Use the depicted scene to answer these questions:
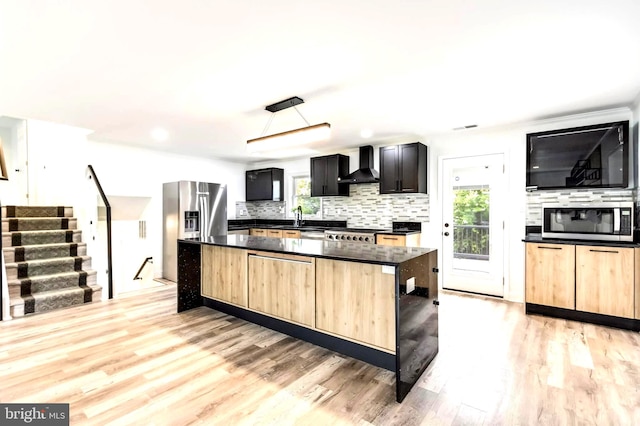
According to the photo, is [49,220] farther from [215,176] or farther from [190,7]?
[190,7]

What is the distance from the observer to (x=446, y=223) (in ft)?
16.0

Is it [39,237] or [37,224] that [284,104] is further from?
[37,224]

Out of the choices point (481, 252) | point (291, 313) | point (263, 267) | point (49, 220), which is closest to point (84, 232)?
point (49, 220)

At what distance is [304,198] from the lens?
22.3ft

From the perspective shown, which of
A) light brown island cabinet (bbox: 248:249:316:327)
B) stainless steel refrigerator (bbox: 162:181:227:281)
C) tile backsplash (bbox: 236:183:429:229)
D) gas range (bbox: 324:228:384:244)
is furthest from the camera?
stainless steel refrigerator (bbox: 162:181:227:281)

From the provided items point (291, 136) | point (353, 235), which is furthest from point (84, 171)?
point (353, 235)

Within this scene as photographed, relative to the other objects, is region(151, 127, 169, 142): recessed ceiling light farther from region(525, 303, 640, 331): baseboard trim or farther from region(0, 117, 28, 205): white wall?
region(525, 303, 640, 331): baseboard trim

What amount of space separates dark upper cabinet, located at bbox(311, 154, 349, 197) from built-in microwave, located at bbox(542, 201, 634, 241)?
10.3 feet

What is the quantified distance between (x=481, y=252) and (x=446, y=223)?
0.65 m

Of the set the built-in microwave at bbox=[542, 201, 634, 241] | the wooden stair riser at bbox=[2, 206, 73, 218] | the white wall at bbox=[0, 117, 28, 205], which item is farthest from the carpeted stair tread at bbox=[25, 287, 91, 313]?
the built-in microwave at bbox=[542, 201, 634, 241]

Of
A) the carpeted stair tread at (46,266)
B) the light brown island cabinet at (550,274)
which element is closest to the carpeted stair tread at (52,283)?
the carpeted stair tread at (46,266)

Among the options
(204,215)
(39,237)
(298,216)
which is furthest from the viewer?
(298,216)

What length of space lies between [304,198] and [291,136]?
361cm

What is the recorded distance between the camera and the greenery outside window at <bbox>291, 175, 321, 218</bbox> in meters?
6.60
